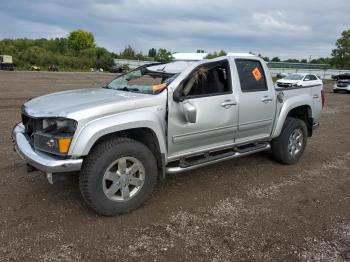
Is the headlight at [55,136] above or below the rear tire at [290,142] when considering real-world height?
above

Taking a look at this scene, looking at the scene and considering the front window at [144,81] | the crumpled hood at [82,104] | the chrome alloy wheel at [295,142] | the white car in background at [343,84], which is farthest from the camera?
the white car in background at [343,84]

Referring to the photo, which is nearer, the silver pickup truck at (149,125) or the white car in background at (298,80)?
the silver pickup truck at (149,125)

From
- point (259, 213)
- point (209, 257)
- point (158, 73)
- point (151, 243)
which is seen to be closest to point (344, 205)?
point (259, 213)

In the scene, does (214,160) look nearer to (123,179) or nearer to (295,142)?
(123,179)

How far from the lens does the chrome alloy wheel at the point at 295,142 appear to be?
582 centimetres

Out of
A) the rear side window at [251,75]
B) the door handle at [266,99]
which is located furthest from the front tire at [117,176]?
the door handle at [266,99]

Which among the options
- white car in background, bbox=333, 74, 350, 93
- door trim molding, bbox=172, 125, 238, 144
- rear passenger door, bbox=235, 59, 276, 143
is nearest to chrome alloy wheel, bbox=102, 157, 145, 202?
door trim molding, bbox=172, 125, 238, 144

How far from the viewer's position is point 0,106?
478 inches

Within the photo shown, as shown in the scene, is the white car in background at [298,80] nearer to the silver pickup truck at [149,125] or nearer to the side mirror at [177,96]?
the silver pickup truck at [149,125]

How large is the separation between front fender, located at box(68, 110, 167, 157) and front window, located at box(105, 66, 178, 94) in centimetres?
38

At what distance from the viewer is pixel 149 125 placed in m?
3.78

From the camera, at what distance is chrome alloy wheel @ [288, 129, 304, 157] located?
5823mm

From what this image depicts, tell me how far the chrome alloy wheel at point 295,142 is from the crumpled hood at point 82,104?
302cm

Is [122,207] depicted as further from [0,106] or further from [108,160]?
[0,106]
